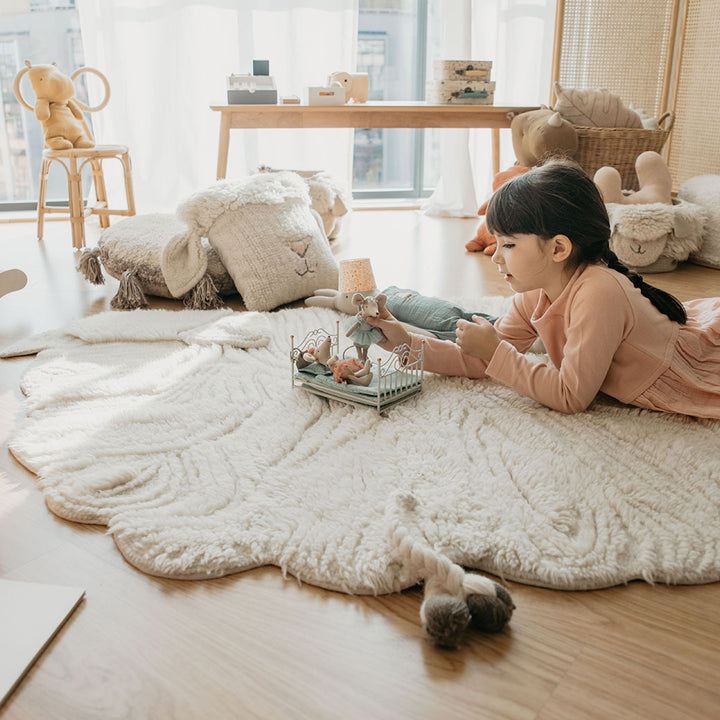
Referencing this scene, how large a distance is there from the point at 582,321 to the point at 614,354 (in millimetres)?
107

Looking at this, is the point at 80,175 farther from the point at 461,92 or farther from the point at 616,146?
the point at 616,146

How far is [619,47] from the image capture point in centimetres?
329

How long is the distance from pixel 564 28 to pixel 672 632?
3036mm

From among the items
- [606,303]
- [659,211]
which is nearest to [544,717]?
[606,303]

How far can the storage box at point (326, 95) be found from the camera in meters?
2.96

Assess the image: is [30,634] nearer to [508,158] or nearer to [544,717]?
[544,717]

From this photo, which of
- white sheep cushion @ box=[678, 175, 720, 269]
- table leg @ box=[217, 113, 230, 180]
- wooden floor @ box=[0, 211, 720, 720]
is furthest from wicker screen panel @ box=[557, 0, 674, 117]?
wooden floor @ box=[0, 211, 720, 720]

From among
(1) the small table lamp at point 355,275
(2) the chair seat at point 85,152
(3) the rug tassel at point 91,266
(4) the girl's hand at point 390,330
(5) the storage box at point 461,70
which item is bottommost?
(3) the rug tassel at point 91,266

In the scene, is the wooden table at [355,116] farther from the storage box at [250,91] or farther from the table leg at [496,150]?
the table leg at [496,150]

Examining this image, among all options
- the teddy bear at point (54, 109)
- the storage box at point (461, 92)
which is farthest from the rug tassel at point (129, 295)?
the storage box at point (461, 92)

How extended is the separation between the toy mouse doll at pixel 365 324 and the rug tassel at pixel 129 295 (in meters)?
0.94

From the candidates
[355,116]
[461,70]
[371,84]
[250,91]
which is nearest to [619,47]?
[461,70]

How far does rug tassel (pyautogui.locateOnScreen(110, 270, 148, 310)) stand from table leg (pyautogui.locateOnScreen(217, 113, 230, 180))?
892 mm

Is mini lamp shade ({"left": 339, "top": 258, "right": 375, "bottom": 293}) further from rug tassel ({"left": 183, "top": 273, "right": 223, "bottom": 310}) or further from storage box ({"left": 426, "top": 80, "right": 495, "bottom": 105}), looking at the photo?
storage box ({"left": 426, "top": 80, "right": 495, "bottom": 105})
